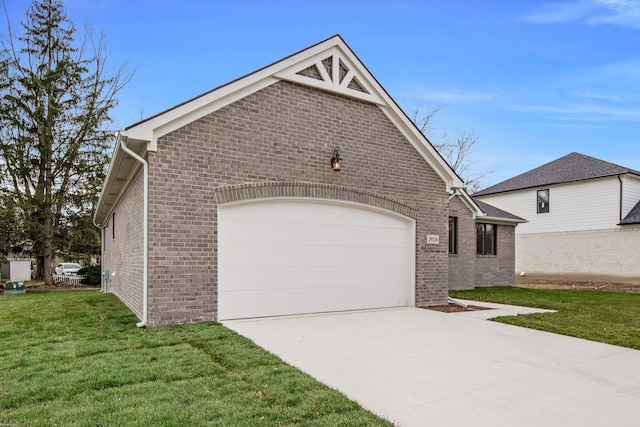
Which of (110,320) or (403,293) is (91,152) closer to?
(110,320)

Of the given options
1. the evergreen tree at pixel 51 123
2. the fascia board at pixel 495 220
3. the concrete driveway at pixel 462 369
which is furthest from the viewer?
the evergreen tree at pixel 51 123

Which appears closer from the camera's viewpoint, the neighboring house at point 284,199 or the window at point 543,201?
the neighboring house at point 284,199

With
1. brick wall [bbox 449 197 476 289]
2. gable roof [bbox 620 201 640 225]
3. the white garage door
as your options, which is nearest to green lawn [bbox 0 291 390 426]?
the white garage door

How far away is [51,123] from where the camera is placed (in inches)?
785

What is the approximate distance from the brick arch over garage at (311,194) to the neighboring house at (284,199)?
0.02 meters

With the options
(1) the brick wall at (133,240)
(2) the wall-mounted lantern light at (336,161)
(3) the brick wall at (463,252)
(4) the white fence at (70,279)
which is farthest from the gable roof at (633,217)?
(4) the white fence at (70,279)

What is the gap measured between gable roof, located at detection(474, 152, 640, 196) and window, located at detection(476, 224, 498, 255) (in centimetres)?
685

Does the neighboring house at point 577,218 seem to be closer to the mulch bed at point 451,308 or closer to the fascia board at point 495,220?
the fascia board at point 495,220

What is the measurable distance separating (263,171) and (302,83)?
2.17 metres

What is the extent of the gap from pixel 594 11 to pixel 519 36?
7.43 feet

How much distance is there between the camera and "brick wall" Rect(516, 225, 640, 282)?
19.7m

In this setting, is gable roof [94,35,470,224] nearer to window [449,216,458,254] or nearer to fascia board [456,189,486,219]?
fascia board [456,189,486,219]

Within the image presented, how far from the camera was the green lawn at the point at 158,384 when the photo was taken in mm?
3221

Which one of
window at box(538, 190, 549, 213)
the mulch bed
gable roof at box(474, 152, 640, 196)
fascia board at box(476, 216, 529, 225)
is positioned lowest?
the mulch bed
